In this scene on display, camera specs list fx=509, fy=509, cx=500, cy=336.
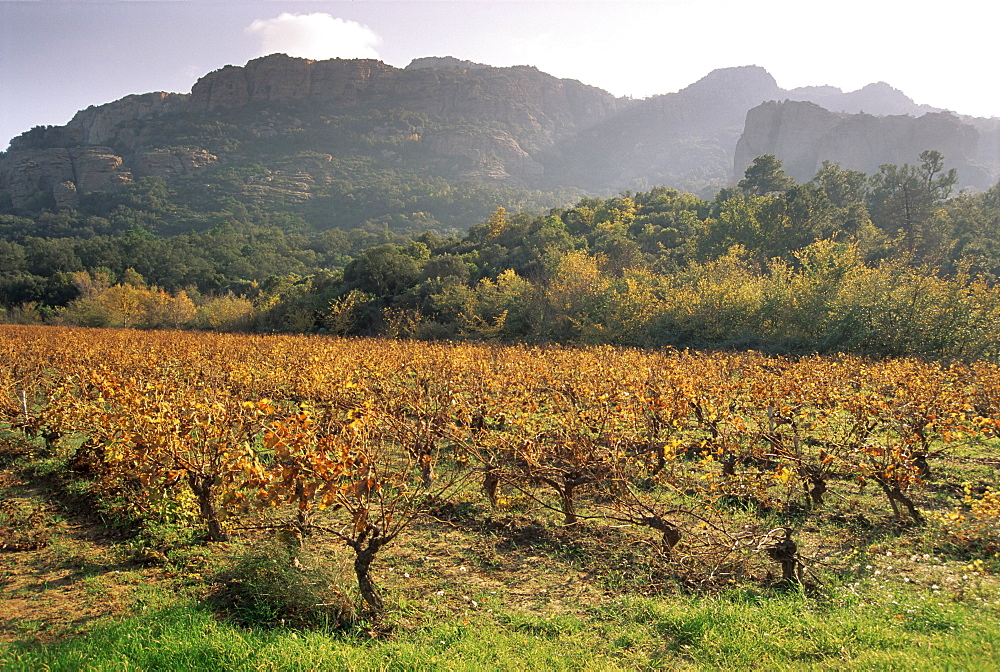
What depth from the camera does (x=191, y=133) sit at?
385ft

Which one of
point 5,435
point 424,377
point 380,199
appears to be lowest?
point 5,435

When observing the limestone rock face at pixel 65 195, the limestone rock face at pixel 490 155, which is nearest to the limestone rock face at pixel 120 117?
the limestone rock face at pixel 65 195

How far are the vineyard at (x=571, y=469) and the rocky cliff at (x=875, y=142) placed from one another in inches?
4401

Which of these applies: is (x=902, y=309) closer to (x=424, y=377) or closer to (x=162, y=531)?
(x=424, y=377)

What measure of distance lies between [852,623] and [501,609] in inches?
117

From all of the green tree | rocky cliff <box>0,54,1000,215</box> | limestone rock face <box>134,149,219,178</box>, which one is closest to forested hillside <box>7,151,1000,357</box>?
the green tree

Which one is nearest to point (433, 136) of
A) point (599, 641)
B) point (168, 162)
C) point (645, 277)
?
point (168, 162)

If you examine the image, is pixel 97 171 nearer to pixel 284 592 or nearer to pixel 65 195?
pixel 65 195

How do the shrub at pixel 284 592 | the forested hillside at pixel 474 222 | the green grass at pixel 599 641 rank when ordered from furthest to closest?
the forested hillside at pixel 474 222, the shrub at pixel 284 592, the green grass at pixel 599 641

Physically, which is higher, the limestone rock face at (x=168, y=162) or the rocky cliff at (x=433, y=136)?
the rocky cliff at (x=433, y=136)

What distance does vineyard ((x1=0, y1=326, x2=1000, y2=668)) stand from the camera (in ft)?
15.1

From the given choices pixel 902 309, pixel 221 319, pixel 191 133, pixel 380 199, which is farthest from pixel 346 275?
pixel 191 133

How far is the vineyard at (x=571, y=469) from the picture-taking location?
459 cm

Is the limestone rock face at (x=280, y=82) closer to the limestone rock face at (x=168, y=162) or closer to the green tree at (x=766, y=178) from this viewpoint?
the limestone rock face at (x=168, y=162)
